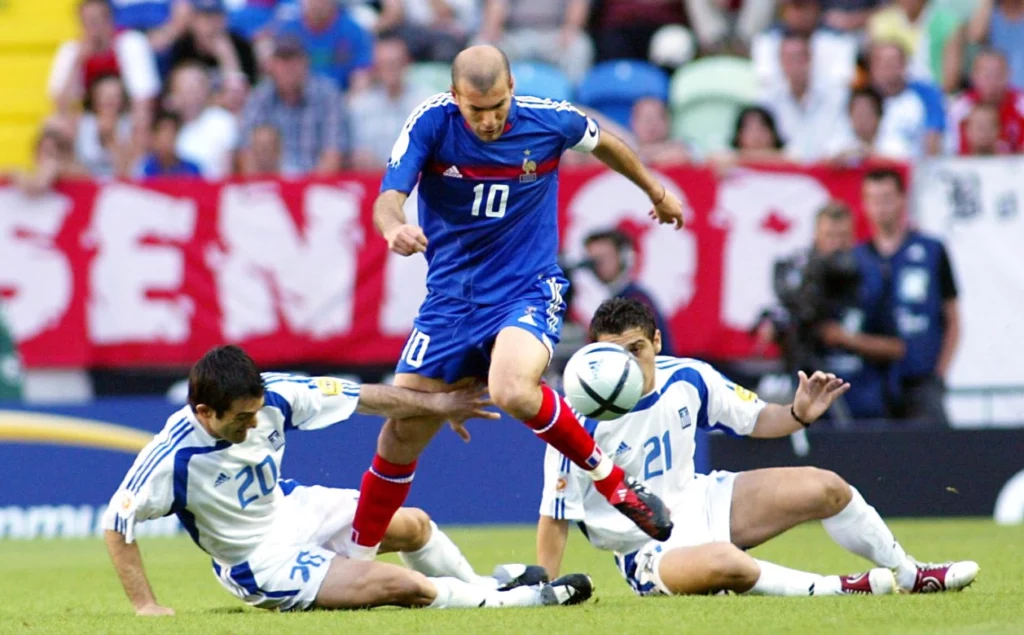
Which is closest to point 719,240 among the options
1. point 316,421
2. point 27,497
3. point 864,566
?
point 864,566

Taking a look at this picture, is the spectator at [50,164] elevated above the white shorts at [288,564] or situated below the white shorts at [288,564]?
above

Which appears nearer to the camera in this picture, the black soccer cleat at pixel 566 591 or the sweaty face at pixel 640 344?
the black soccer cleat at pixel 566 591

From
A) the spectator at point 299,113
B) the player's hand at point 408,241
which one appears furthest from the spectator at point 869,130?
the player's hand at point 408,241

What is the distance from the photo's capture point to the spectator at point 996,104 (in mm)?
13766

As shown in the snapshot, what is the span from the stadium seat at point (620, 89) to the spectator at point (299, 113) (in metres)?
2.29

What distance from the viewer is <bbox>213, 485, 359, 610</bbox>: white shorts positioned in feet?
23.0

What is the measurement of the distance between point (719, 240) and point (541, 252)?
19.1 ft

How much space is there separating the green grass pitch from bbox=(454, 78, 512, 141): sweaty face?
6.44 ft

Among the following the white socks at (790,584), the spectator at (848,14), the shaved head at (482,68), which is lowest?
the white socks at (790,584)

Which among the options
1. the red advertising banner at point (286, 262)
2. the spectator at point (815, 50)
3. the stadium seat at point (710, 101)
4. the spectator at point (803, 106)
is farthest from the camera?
the spectator at point (815, 50)

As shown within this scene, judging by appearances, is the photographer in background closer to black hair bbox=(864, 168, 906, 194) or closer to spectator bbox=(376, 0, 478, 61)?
black hair bbox=(864, 168, 906, 194)

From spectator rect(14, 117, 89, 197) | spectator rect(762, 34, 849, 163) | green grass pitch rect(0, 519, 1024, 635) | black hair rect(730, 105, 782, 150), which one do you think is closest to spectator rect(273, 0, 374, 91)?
spectator rect(14, 117, 89, 197)

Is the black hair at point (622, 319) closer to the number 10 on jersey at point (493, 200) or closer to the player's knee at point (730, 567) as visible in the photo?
the number 10 on jersey at point (493, 200)

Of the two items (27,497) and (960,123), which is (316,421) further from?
(960,123)
